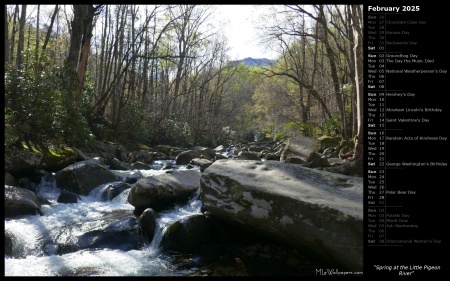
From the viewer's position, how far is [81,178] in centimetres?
758

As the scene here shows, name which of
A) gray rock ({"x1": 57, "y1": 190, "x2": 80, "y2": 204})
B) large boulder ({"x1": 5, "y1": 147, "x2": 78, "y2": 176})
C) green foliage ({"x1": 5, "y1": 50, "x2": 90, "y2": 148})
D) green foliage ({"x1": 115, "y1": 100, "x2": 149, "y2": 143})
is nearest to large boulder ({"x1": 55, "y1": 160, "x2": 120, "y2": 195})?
gray rock ({"x1": 57, "y1": 190, "x2": 80, "y2": 204})

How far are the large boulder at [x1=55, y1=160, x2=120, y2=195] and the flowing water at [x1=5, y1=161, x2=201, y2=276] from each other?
805 mm

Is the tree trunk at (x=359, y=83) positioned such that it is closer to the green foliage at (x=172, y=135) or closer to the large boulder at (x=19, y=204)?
the large boulder at (x=19, y=204)

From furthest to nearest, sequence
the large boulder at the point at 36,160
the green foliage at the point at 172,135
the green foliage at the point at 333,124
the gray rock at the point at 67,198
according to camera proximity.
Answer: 1. the green foliage at the point at 172,135
2. the green foliage at the point at 333,124
3. the large boulder at the point at 36,160
4. the gray rock at the point at 67,198

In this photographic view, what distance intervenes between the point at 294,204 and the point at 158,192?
2.98 metres

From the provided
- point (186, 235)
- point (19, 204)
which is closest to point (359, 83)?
point (186, 235)

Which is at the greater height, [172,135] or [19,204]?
[172,135]

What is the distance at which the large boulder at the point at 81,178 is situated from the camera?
7.46 metres

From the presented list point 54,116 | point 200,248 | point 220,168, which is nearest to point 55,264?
point 200,248

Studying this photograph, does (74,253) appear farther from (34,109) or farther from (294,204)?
(34,109)

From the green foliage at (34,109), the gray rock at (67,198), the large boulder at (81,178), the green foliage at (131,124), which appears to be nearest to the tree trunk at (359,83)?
the large boulder at (81,178)

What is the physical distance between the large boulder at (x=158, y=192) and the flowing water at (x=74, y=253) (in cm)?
18

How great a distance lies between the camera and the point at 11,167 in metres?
7.34
